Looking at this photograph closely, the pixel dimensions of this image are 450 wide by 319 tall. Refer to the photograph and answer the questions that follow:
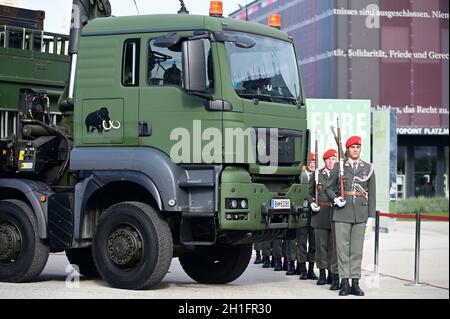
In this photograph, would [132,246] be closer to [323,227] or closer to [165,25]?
[165,25]

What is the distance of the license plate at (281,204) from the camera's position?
1196 cm

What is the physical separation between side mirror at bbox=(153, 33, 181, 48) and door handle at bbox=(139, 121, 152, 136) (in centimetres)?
90

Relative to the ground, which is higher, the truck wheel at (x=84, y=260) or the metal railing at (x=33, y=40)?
the metal railing at (x=33, y=40)

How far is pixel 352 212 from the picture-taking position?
12.5 meters

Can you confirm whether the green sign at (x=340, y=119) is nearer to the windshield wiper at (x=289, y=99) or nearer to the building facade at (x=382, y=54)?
the windshield wiper at (x=289, y=99)

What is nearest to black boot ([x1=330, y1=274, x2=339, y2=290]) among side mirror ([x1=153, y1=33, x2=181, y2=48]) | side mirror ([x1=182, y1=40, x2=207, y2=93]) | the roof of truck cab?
the roof of truck cab

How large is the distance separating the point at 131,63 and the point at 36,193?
2041 mm

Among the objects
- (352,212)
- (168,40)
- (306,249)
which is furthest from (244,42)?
(306,249)

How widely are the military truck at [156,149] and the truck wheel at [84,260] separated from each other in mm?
1400

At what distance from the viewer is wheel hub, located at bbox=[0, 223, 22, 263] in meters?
12.8

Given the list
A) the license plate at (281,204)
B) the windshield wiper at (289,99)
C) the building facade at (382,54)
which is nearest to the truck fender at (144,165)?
the license plate at (281,204)

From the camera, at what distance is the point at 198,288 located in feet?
42.4

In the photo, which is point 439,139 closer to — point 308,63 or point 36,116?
point 308,63

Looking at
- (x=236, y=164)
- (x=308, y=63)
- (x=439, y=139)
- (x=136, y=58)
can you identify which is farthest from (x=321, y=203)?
(x=439, y=139)
